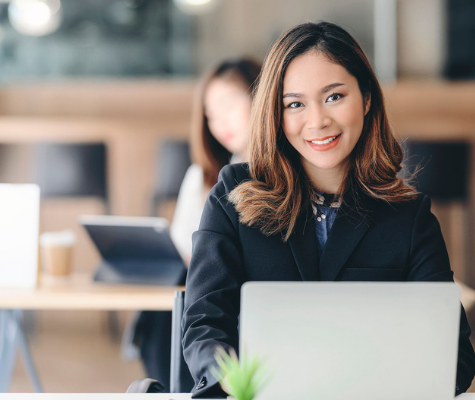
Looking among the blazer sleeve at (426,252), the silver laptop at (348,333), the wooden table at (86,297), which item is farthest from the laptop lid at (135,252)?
the silver laptop at (348,333)

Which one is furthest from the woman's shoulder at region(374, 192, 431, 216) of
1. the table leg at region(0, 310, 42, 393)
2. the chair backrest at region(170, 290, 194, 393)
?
the table leg at region(0, 310, 42, 393)

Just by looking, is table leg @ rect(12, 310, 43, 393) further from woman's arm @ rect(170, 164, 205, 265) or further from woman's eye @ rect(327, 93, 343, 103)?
woman's eye @ rect(327, 93, 343, 103)

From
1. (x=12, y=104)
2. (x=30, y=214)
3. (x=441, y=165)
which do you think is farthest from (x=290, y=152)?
(x=12, y=104)

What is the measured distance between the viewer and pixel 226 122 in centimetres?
224

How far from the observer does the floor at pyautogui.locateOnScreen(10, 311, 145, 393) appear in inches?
109

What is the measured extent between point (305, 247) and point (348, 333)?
0.47 metres

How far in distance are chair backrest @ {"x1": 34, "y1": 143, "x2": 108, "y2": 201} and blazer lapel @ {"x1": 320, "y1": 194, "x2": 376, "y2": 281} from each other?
229cm

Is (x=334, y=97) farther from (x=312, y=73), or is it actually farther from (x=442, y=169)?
(x=442, y=169)

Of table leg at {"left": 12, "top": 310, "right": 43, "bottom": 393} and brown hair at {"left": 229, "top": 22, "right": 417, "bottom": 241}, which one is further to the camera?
table leg at {"left": 12, "top": 310, "right": 43, "bottom": 393}

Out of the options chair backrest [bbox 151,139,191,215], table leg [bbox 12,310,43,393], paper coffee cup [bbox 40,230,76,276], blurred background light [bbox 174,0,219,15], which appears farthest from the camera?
blurred background light [bbox 174,0,219,15]

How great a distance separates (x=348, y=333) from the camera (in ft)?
2.59

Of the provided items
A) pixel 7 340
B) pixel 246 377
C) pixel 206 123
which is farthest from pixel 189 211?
pixel 246 377

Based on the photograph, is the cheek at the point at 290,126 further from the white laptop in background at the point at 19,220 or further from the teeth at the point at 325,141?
the white laptop in background at the point at 19,220

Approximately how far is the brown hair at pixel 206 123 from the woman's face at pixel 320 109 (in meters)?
1.04
